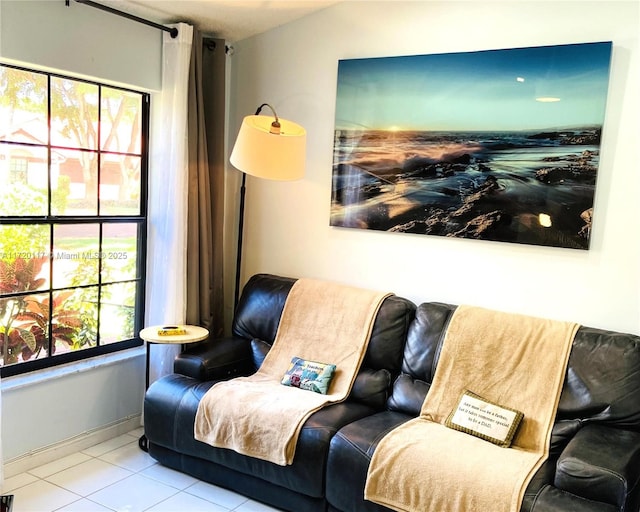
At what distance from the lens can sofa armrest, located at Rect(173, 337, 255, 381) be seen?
301 centimetres

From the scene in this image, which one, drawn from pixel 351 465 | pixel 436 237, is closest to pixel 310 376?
pixel 351 465

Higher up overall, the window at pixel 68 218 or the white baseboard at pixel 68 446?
the window at pixel 68 218

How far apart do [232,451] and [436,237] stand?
1521 mm

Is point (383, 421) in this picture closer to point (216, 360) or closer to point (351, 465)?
point (351, 465)

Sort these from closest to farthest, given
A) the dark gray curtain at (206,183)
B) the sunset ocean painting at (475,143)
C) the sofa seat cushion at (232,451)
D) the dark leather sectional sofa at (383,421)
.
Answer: the dark leather sectional sofa at (383,421), the sofa seat cushion at (232,451), the sunset ocean painting at (475,143), the dark gray curtain at (206,183)

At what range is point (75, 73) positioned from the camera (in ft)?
9.52

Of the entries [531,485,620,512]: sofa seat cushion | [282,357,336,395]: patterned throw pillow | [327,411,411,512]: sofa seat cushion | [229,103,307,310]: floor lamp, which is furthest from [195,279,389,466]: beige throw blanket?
[531,485,620,512]: sofa seat cushion

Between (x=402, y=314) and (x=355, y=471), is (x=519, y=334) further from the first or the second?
(x=355, y=471)

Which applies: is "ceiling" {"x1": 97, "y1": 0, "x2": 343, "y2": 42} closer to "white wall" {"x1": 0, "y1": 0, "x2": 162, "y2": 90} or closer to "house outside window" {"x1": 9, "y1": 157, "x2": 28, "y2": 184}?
"white wall" {"x1": 0, "y1": 0, "x2": 162, "y2": 90}

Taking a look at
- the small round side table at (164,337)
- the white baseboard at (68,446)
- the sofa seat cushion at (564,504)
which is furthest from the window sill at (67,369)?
the sofa seat cushion at (564,504)

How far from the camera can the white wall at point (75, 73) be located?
268 cm

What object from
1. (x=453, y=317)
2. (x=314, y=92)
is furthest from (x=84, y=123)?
(x=453, y=317)

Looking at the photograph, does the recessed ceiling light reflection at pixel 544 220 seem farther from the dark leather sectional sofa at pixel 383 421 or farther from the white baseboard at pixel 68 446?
the white baseboard at pixel 68 446

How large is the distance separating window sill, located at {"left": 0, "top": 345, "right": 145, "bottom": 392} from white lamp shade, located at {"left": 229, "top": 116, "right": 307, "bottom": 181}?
1.39 meters
